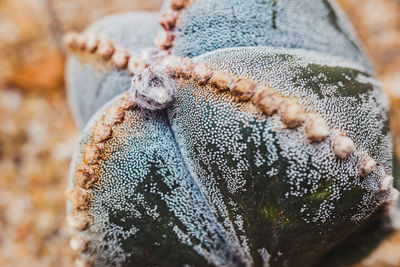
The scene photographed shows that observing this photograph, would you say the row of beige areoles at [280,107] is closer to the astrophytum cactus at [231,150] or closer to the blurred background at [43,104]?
the astrophytum cactus at [231,150]

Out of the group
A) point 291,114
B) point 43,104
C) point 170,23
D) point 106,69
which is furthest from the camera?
point 43,104

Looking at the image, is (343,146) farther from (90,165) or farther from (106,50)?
(106,50)

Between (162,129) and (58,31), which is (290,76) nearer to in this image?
(162,129)

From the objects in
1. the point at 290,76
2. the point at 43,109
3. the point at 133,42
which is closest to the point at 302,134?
the point at 290,76

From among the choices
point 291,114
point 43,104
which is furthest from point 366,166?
point 43,104

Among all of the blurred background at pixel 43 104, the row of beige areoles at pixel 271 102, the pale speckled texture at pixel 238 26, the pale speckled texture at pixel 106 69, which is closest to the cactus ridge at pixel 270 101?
the row of beige areoles at pixel 271 102

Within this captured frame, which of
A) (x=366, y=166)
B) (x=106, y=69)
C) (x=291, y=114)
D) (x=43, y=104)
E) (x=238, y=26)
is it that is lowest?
(x=366, y=166)
